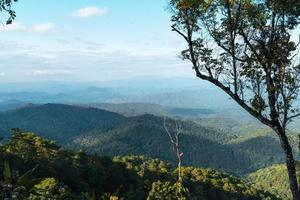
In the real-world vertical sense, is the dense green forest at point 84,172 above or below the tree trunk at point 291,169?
below

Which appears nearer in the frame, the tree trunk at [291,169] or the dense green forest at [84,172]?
the tree trunk at [291,169]

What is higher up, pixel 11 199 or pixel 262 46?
pixel 262 46

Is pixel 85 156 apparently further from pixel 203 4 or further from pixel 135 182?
pixel 203 4

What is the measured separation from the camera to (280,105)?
20172mm

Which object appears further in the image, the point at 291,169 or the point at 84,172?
the point at 84,172

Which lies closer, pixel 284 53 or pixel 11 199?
pixel 11 199

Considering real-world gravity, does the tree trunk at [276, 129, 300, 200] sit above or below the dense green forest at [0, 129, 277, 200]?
above

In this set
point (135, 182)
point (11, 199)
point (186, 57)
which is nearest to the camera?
point (11, 199)

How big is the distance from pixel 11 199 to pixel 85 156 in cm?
9321

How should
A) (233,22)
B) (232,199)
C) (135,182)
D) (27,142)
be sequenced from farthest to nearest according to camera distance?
(232,199) → (135,182) → (27,142) → (233,22)

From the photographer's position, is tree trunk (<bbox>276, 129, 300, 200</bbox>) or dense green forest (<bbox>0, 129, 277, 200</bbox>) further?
dense green forest (<bbox>0, 129, 277, 200</bbox>)

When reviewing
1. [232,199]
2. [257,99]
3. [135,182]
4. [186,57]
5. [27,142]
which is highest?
[186,57]

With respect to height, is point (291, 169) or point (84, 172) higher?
point (291, 169)

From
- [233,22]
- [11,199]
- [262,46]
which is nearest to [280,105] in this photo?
[262,46]
